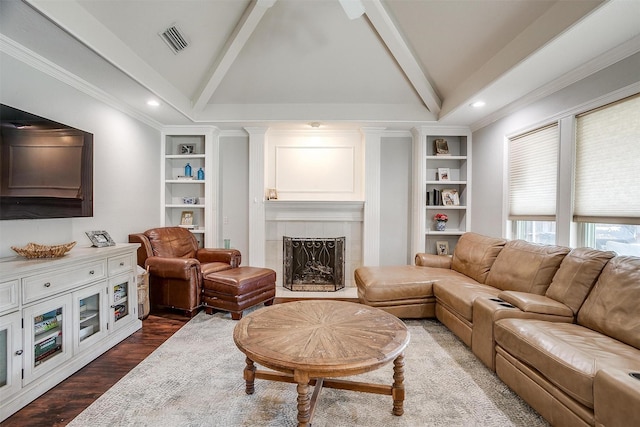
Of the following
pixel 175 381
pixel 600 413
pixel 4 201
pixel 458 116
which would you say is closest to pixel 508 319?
pixel 600 413

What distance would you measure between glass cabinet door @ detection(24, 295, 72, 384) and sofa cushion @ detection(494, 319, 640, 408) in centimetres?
312

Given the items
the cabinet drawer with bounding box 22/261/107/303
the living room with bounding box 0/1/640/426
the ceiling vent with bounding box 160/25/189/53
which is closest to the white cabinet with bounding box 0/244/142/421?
the cabinet drawer with bounding box 22/261/107/303

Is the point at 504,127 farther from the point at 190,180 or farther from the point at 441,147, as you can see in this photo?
the point at 190,180

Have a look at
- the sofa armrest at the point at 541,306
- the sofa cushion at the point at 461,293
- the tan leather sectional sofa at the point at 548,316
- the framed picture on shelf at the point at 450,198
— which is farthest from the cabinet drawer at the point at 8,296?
the framed picture on shelf at the point at 450,198

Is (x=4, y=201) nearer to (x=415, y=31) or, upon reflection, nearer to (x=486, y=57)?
(x=415, y=31)

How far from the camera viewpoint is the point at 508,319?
210cm

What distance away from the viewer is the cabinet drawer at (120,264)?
8.88 ft

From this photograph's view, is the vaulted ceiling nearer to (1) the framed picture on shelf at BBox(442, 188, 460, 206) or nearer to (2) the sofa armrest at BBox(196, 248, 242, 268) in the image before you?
(1) the framed picture on shelf at BBox(442, 188, 460, 206)

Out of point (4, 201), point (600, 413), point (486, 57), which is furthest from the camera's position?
point (486, 57)

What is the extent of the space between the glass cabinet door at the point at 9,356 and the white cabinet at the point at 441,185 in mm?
4294

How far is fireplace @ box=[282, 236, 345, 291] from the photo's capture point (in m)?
4.68

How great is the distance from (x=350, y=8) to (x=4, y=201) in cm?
291

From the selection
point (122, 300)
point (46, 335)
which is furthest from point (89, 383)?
point (122, 300)

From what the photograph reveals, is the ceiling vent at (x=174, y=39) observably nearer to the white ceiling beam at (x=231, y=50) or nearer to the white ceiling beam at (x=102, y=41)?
the white ceiling beam at (x=102, y=41)
